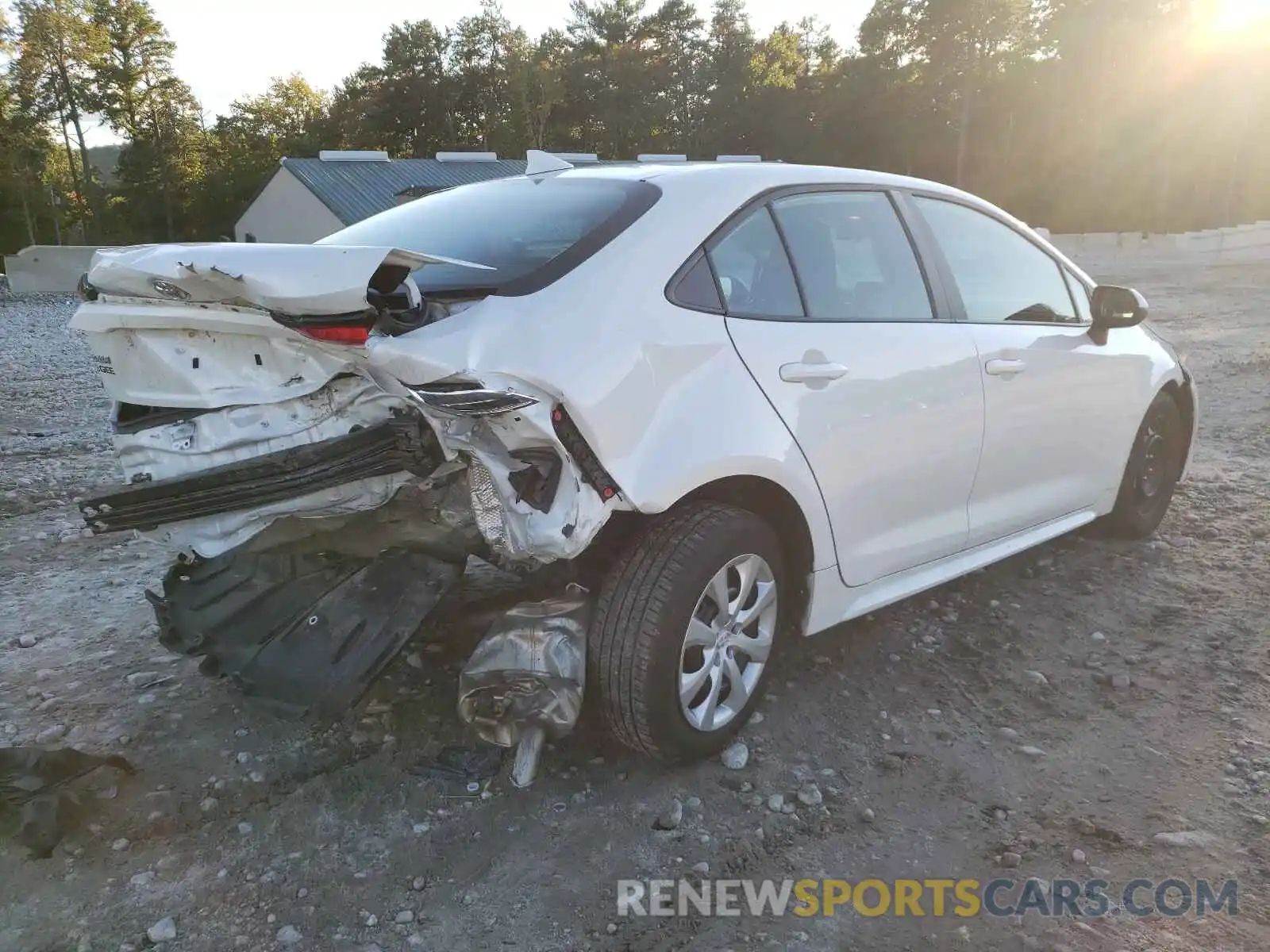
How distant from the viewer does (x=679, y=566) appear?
270cm

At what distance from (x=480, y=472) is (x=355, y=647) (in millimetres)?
596

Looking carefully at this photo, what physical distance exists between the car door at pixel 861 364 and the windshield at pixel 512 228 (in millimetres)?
360

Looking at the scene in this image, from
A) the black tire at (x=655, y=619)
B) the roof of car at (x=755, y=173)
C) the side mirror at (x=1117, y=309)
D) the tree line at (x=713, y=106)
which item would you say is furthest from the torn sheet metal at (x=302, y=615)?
the tree line at (x=713, y=106)

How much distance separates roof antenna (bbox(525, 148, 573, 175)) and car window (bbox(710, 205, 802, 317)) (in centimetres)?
92

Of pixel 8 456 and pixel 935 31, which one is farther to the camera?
pixel 935 31

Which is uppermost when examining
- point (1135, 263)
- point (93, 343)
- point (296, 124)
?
point (296, 124)

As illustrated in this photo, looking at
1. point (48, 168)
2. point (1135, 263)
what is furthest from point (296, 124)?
point (1135, 263)

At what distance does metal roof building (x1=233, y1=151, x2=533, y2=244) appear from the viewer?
2972 centimetres

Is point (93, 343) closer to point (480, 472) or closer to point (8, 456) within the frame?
point (480, 472)

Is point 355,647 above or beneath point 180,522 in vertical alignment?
beneath

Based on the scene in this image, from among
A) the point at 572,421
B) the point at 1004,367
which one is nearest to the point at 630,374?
the point at 572,421

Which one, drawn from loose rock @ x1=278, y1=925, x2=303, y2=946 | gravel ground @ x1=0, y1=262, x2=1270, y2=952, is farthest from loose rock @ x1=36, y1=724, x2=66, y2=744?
loose rock @ x1=278, y1=925, x2=303, y2=946

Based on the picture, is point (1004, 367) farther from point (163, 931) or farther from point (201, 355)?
point (163, 931)

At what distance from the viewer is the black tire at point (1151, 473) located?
462cm
